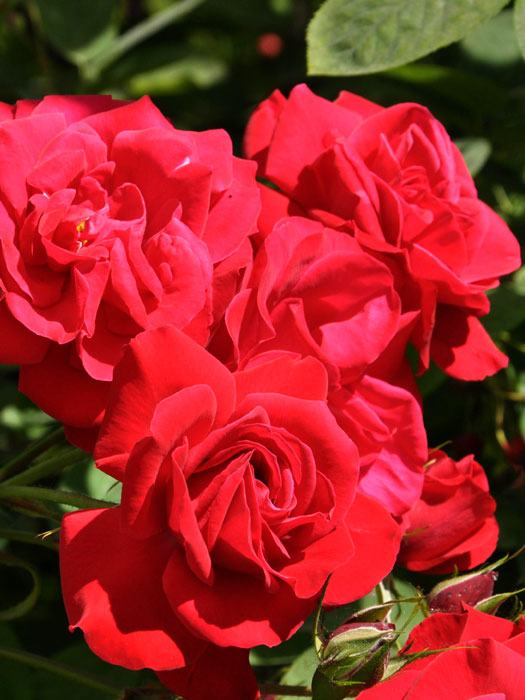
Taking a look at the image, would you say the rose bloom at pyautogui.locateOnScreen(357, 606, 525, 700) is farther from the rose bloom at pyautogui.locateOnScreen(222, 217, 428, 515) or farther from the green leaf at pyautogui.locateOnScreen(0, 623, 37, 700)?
the green leaf at pyautogui.locateOnScreen(0, 623, 37, 700)

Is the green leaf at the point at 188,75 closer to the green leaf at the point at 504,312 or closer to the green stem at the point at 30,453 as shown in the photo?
the green leaf at the point at 504,312

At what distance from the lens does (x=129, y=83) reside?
178 cm

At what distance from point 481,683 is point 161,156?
16.3 inches

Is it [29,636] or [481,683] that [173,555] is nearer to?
[481,683]

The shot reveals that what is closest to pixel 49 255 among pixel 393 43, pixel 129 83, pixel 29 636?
pixel 393 43

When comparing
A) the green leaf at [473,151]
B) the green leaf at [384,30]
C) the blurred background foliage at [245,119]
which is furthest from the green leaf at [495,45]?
the green leaf at [384,30]

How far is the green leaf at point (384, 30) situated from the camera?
0.94m

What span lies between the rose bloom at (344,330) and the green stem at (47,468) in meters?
0.16

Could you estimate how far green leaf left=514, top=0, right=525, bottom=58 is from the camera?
0.95 metres

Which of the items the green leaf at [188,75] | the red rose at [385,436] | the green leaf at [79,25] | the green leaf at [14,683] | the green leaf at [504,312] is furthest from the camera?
the green leaf at [188,75]

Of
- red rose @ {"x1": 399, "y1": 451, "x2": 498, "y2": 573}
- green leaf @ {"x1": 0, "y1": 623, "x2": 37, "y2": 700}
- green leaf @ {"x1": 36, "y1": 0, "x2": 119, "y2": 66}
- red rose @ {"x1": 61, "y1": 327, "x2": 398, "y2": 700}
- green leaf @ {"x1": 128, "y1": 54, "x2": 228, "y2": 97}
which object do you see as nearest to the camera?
red rose @ {"x1": 61, "y1": 327, "x2": 398, "y2": 700}

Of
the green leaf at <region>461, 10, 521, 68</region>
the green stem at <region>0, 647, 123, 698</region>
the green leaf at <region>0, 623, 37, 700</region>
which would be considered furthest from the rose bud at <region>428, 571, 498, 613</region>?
the green leaf at <region>461, 10, 521, 68</region>

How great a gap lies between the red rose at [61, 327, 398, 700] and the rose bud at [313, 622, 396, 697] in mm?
27

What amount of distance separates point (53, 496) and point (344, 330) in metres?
0.24
